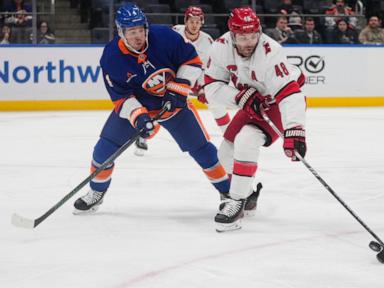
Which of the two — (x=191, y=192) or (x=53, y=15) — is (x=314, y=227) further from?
(x=53, y=15)

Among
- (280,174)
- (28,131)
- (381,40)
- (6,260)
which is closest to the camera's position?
(6,260)

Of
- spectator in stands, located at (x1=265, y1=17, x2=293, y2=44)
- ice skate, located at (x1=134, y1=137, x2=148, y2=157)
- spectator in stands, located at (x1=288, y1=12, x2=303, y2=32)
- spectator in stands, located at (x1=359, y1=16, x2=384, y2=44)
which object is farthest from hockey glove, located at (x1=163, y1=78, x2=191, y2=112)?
spectator in stands, located at (x1=359, y1=16, x2=384, y2=44)

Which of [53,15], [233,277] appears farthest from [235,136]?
[53,15]

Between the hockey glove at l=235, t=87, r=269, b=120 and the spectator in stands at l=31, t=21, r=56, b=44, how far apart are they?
5.80 m

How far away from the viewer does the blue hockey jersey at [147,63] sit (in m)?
3.61

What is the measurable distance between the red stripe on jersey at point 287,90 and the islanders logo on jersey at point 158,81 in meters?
0.54

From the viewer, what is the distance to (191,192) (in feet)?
14.6

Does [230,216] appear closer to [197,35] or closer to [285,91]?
[285,91]

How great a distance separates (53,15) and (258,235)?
6349 millimetres

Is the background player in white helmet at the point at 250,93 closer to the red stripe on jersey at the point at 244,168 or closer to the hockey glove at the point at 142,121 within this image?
the red stripe on jersey at the point at 244,168

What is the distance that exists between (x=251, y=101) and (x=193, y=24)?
9.62ft

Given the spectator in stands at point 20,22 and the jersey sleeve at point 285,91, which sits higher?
the jersey sleeve at point 285,91

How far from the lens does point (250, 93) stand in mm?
3465

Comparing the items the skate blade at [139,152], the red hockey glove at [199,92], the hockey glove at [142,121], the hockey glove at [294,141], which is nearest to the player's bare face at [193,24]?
the red hockey glove at [199,92]
